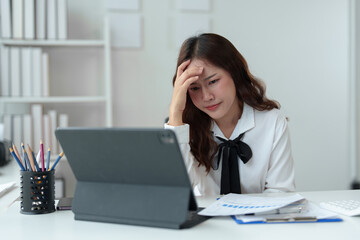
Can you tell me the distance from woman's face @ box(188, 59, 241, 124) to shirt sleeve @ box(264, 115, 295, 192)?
8.8 inches

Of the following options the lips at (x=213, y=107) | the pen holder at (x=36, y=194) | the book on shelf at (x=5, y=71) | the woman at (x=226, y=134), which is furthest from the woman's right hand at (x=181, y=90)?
the book on shelf at (x=5, y=71)

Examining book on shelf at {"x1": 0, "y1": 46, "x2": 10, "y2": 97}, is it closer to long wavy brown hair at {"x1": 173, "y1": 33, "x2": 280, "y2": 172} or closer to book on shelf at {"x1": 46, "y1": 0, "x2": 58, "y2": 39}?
book on shelf at {"x1": 46, "y1": 0, "x2": 58, "y2": 39}

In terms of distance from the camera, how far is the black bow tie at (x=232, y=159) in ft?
5.16

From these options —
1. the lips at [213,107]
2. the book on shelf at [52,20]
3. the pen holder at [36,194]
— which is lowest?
the pen holder at [36,194]

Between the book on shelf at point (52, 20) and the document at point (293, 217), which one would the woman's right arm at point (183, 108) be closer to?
the document at point (293, 217)

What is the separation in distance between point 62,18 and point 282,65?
62.8 inches

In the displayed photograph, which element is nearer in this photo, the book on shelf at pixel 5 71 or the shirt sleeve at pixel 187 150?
the shirt sleeve at pixel 187 150

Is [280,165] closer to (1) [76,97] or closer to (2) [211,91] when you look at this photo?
(2) [211,91]

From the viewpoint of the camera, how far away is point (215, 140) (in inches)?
67.1

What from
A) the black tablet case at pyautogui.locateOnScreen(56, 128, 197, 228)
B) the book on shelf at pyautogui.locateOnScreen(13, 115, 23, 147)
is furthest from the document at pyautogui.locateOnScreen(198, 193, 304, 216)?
the book on shelf at pyautogui.locateOnScreen(13, 115, 23, 147)

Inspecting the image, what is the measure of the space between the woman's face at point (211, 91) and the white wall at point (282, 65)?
142 cm

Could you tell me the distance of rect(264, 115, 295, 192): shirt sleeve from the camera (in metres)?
1.61

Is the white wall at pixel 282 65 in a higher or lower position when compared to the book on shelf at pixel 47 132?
higher

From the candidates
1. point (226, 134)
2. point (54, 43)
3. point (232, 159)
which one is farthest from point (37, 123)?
point (232, 159)
